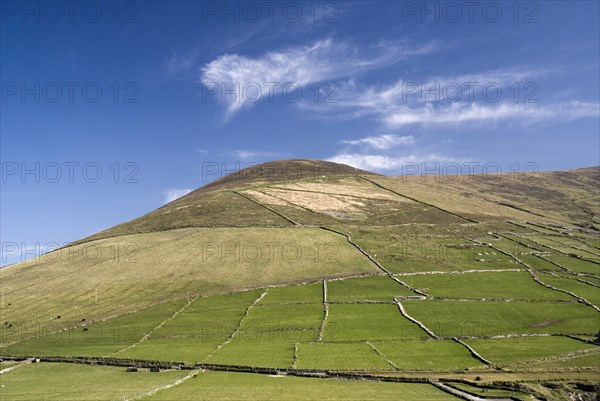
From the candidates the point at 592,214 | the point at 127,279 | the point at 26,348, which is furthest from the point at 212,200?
the point at 592,214

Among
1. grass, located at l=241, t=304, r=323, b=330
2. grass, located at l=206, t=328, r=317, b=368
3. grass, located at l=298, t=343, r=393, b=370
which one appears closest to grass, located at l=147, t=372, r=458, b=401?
grass, located at l=298, t=343, r=393, b=370

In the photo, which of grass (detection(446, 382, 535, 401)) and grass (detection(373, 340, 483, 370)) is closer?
grass (detection(446, 382, 535, 401))

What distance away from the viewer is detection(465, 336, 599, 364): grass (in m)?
58.1

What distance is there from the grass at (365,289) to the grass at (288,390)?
35052 millimetres

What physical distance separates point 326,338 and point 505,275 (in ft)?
170

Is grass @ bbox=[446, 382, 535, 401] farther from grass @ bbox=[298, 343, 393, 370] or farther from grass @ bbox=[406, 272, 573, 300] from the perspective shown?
grass @ bbox=[406, 272, 573, 300]

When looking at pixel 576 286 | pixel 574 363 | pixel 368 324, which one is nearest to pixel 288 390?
pixel 368 324

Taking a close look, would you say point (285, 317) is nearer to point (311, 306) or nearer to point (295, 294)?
point (311, 306)

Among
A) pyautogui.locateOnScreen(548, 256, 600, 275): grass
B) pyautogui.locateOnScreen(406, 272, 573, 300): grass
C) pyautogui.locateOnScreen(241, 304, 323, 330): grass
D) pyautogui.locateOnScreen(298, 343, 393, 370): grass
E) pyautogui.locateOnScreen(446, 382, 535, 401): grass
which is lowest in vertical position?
pyautogui.locateOnScreen(298, 343, 393, 370): grass

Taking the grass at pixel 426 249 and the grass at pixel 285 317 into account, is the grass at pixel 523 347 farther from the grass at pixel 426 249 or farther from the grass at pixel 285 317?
the grass at pixel 426 249

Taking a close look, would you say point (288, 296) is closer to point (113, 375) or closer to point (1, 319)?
point (113, 375)

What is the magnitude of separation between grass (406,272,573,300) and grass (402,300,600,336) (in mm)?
4013

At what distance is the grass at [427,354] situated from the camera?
54.8 metres

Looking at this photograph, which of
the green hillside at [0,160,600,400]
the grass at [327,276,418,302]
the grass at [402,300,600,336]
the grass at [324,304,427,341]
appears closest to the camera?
the green hillside at [0,160,600,400]
